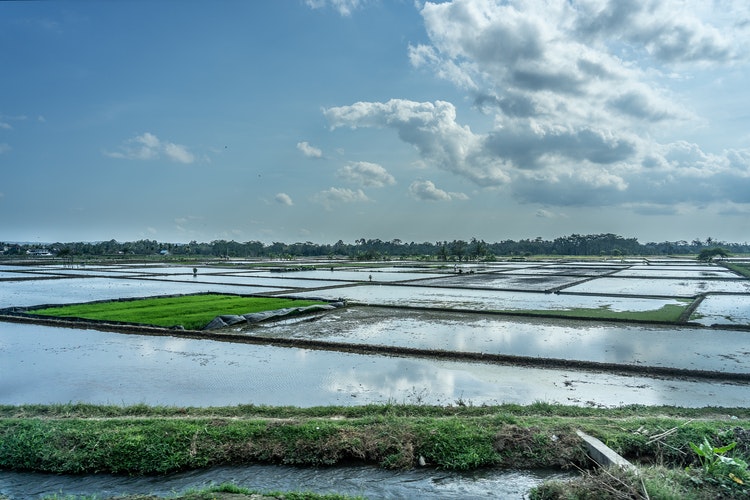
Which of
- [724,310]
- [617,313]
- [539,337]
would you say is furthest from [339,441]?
[724,310]

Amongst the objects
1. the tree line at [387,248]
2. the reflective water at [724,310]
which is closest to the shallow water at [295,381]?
the reflective water at [724,310]

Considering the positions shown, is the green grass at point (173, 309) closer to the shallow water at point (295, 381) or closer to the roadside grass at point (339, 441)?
the shallow water at point (295, 381)

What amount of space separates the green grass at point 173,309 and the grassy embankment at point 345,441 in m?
9.73

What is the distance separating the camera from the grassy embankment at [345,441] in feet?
20.2

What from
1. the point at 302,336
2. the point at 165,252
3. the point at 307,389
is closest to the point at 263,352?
the point at 302,336

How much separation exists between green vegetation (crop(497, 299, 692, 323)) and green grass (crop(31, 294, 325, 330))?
423 inches

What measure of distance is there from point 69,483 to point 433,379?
6680 millimetres

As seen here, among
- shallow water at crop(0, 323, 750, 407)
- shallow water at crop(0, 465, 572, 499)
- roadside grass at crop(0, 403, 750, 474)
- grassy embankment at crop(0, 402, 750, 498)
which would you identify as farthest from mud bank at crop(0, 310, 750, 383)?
shallow water at crop(0, 465, 572, 499)

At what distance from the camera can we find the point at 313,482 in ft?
19.0

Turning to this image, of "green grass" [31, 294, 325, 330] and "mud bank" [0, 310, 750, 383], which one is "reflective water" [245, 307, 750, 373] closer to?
"mud bank" [0, 310, 750, 383]

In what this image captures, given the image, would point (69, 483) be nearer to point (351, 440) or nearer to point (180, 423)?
point (180, 423)

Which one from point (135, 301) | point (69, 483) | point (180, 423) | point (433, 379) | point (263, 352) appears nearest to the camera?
point (69, 483)

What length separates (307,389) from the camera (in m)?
9.27

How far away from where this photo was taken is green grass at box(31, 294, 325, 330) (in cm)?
1703
